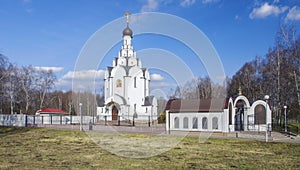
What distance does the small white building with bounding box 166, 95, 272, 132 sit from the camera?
79.3 ft

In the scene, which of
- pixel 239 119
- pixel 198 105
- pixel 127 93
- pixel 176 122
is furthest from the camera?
pixel 127 93

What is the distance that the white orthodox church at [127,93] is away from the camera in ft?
127

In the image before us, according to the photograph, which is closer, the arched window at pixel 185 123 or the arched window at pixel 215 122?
the arched window at pixel 215 122

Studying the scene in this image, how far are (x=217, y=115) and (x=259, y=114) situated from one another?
5.30 metres

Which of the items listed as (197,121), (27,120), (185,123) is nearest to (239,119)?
(197,121)

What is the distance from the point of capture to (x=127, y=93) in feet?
131

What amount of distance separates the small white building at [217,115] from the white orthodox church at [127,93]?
1205cm

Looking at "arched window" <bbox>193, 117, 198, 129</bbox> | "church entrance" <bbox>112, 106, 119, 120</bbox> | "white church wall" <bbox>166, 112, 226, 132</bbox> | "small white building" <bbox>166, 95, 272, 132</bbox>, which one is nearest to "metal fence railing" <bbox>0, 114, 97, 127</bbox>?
"church entrance" <bbox>112, 106, 119, 120</bbox>

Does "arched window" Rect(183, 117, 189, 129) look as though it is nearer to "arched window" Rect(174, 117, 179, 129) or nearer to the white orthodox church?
"arched window" Rect(174, 117, 179, 129)

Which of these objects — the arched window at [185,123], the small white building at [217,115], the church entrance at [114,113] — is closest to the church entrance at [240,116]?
the small white building at [217,115]

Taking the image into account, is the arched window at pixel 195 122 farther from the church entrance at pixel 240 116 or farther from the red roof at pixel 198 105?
the church entrance at pixel 240 116

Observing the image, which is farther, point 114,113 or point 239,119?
point 114,113

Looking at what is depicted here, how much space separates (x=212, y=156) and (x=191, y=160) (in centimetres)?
150

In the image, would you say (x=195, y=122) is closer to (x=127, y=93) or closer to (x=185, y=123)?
(x=185, y=123)
